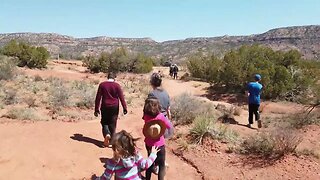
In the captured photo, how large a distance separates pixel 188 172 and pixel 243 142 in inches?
Result: 74.6

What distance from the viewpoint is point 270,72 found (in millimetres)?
20594

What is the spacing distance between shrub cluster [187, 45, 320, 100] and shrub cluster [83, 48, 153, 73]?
1110 cm

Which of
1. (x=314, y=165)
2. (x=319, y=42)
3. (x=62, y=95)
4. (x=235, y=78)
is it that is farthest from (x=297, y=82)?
(x=319, y=42)

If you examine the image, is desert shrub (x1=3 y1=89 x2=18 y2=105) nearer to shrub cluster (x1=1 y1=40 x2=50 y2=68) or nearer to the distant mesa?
shrub cluster (x1=1 y1=40 x2=50 y2=68)

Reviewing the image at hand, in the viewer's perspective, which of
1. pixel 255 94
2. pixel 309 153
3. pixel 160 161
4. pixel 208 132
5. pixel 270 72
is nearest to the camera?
pixel 160 161

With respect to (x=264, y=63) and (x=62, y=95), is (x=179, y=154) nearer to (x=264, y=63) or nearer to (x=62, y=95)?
(x=62, y=95)

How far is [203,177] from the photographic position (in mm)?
7855

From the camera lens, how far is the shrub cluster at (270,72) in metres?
20.2

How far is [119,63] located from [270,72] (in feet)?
62.2

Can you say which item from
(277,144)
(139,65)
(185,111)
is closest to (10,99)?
(185,111)

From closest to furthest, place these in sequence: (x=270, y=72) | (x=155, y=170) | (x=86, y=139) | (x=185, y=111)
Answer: (x=155, y=170), (x=86, y=139), (x=185, y=111), (x=270, y=72)

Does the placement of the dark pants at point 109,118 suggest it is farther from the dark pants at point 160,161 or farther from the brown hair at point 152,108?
the brown hair at point 152,108

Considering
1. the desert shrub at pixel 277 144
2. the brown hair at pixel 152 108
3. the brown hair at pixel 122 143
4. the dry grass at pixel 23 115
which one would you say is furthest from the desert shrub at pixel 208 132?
the brown hair at pixel 122 143

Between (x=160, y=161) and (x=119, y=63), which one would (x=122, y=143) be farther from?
(x=119, y=63)
